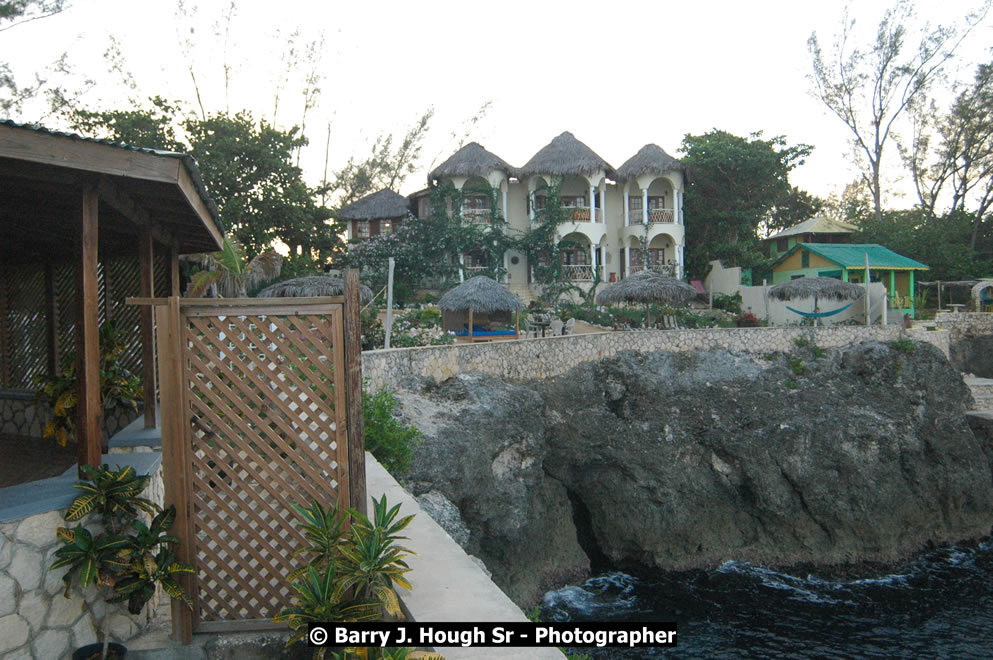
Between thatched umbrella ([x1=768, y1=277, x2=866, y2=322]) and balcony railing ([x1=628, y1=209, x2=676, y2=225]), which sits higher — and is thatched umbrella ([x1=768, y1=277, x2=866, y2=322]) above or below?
below

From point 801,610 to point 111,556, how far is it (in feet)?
52.8

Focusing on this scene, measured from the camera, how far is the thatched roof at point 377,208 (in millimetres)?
32875

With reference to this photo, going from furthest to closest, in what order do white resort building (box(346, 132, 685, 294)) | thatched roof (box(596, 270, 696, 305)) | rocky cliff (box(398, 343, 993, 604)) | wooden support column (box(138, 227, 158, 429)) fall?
1. white resort building (box(346, 132, 685, 294))
2. thatched roof (box(596, 270, 696, 305))
3. rocky cliff (box(398, 343, 993, 604))
4. wooden support column (box(138, 227, 158, 429))

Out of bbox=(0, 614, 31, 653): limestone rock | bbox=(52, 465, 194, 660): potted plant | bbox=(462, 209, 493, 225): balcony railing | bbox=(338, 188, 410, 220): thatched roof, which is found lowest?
bbox=(0, 614, 31, 653): limestone rock

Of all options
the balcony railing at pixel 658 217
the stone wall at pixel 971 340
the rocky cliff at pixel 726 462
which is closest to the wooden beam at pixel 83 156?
the rocky cliff at pixel 726 462

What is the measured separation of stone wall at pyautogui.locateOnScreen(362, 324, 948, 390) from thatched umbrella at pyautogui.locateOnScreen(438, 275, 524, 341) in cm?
191

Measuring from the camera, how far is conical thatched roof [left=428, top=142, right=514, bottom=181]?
1178 inches

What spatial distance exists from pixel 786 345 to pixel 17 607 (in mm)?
22356

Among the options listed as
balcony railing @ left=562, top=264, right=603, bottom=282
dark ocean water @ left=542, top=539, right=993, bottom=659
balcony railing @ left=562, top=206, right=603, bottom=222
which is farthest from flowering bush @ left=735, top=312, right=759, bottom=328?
dark ocean water @ left=542, top=539, right=993, bottom=659

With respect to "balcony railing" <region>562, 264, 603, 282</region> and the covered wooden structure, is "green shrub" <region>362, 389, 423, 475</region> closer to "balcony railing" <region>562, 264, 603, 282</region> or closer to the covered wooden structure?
the covered wooden structure

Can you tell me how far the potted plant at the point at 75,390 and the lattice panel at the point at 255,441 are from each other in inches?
96.5

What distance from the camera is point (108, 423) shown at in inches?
274

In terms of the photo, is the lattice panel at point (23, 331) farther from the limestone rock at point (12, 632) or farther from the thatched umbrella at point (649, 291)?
the thatched umbrella at point (649, 291)

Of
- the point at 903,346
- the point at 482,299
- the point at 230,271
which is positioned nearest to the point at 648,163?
the point at 903,346
